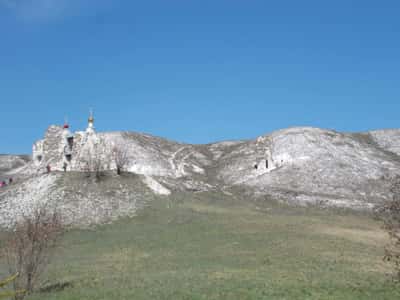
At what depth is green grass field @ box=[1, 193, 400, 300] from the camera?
24.5 m

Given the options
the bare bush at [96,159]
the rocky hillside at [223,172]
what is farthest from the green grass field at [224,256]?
the bare bush at [96,159]

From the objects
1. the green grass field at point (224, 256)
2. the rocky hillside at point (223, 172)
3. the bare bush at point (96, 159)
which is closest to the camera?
the green grass field at point (224, 256)

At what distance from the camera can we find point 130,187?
62469 millimetres

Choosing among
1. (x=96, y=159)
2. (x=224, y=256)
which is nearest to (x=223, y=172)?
(x=96, y=159)

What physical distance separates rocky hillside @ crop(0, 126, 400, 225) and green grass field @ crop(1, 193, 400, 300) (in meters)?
5.27

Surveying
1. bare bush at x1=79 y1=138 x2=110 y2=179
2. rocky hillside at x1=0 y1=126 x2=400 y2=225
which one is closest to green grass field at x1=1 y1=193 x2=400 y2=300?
rocky hillside at x1=0 y1=126 x2=400 y2=225

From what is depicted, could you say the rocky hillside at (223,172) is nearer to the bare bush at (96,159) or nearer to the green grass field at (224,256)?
the bare bush at (96,159)

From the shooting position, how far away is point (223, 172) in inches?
3401

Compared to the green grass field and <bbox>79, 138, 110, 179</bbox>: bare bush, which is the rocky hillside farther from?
the green grass field

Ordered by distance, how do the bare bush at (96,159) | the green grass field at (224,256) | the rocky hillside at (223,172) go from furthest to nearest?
the bare bush at (96,159) < the rocky hillside at (223,172) < the green grass field at (224,256)

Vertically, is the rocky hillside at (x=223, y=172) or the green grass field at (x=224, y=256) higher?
the rocky hillside at (x=223, y=172)

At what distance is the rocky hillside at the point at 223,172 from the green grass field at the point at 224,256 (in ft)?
17.3

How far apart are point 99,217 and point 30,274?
28.8 m

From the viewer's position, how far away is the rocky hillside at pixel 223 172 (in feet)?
192
